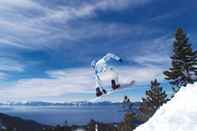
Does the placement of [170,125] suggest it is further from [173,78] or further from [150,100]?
[150,100]

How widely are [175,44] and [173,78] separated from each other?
521 cm

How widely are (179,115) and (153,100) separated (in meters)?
52.2

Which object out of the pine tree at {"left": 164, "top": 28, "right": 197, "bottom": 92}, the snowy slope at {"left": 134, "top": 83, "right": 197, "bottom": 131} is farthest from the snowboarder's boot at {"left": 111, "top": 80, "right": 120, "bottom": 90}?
the pine tree at {"left": 164, "top": 28, "right": 197, "bottom": 92}

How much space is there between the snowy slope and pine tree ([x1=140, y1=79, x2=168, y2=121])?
156 ft

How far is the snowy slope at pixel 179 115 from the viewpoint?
16.1 metres

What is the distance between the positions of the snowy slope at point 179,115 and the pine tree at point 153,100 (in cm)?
4756

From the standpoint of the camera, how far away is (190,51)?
53.0 meters

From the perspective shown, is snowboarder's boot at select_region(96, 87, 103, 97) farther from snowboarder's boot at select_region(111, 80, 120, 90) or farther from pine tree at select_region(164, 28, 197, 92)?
pine tree at select_region(164, 28, 197, 92)

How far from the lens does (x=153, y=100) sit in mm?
69000

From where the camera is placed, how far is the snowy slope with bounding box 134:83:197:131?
16078 mm

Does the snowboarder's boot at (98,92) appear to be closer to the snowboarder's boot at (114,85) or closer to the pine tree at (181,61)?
the snowboarder's boot at (114,85)

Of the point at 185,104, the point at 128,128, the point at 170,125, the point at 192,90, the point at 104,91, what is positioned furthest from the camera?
the point at 128,128

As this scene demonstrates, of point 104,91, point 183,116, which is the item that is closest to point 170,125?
point 183,116

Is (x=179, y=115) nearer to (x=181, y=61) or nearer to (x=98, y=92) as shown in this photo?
(x=98, y=92)
